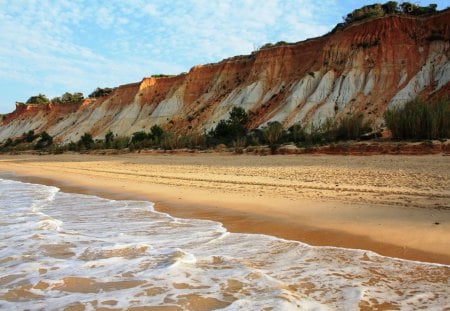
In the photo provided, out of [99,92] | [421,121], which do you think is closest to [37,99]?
[99,92]

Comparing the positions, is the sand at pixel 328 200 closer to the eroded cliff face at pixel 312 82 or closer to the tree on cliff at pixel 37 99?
the eroded cliff face at pixel 312 82

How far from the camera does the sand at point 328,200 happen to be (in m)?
5.87

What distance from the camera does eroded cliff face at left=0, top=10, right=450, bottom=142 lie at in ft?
119

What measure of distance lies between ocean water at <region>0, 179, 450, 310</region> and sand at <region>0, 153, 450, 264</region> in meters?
0.64

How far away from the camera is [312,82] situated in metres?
42.0

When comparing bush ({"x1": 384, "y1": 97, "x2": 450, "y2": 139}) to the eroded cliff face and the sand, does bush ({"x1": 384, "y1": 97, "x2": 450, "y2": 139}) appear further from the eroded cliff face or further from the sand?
the eroded cliff face

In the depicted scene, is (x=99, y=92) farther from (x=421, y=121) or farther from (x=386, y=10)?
(x=421, y=121)

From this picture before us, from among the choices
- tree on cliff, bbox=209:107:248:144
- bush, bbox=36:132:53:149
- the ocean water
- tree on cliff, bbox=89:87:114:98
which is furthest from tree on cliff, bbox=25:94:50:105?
the ocean water

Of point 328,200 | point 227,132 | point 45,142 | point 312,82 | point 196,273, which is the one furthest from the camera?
point 45,142

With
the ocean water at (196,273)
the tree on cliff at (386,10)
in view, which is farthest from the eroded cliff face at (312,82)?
the ocean water at (196,273)

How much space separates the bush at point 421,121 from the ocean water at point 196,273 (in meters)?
15.7

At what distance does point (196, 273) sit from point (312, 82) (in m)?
39.2

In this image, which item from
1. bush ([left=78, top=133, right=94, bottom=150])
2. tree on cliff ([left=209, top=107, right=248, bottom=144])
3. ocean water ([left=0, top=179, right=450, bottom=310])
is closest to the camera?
ocean water ([left=0, top=179, right=450, bottom=310])

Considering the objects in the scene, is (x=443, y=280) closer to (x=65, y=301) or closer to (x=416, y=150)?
(x=65, y=301)
